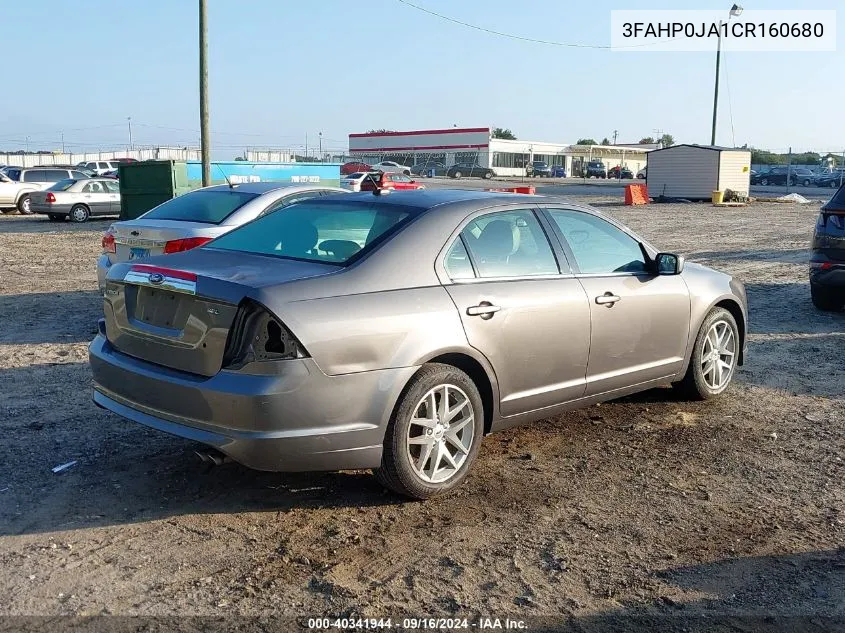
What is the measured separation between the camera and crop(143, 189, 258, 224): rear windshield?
880 cm

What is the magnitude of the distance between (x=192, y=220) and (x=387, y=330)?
506 cm

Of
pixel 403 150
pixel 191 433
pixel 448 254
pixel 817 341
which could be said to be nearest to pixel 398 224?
pixel 448 254

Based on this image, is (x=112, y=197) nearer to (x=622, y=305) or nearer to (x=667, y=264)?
(x=667, y=264)

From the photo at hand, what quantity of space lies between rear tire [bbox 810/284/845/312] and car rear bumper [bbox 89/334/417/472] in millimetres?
7523

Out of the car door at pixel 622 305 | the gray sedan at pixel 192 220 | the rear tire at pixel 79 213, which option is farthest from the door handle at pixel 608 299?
the rear tire at pixel 79 213

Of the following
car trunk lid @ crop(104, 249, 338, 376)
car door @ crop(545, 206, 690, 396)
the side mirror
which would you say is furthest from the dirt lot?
the side mirror

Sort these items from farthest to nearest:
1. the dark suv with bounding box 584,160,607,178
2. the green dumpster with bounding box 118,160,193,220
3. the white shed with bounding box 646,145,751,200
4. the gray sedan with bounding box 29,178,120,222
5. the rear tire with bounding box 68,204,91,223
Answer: the dark suv with bounding box 584,160,607,178
the white shed with bounding box 646,145,751,200
the rear tire with bounding box 68,204,91,223
the gray sedan with bounding box 29,178,120,222
the green dumpster with bounding box 118,160,193,220

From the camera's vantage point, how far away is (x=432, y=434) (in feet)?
14.8

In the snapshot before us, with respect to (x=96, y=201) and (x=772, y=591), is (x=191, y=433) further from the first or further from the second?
(x=96, y=201)

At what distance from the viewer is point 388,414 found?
4266 millimetres

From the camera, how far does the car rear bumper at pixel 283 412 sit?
400 cm

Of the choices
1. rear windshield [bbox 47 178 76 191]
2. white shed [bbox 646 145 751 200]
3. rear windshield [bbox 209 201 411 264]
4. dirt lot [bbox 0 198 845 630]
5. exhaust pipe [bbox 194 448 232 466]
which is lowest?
dirt lot [bbox 0 198 845 630]

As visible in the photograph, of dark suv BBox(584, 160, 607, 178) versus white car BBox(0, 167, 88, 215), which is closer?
white car BBox(0, 167, 88, 215)

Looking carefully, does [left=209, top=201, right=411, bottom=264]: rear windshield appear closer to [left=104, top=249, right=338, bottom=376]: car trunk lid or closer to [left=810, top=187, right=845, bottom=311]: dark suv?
[left=104, top=249, right=338, bottom=376]: car trunk lid
